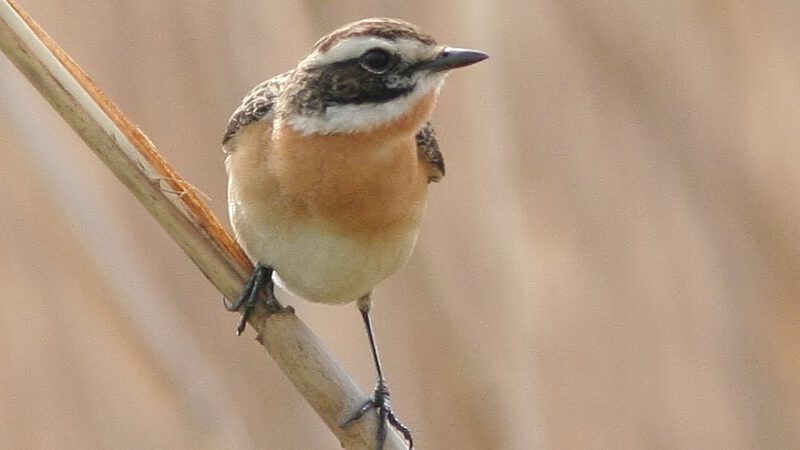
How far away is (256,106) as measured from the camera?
2094mm

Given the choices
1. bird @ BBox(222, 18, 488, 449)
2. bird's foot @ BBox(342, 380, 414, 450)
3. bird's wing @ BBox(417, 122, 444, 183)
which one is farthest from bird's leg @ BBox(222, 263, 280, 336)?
bird's wing @ BBox(417, 122, 444, 183)

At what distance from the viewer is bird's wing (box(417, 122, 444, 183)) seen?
7.09 ft

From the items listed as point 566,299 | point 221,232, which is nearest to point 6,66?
point 221,232

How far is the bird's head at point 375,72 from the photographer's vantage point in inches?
70.8

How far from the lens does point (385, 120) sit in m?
1.83

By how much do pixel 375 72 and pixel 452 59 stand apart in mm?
125

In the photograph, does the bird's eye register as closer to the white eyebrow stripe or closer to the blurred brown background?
the white eyebrow stripe

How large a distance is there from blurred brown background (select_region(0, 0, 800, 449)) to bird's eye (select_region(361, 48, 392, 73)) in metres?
0.39

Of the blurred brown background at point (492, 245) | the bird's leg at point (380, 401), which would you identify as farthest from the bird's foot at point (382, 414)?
the blurred brown background at point (492, 245)

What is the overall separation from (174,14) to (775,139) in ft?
4.11

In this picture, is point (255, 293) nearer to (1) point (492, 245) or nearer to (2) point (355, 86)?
(2) point (355, 86)

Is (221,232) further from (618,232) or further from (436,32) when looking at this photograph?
(618,232)

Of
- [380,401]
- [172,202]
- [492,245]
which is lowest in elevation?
[380,401]

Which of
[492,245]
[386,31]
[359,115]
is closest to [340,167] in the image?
[359,115]
